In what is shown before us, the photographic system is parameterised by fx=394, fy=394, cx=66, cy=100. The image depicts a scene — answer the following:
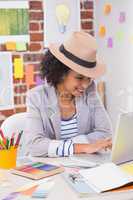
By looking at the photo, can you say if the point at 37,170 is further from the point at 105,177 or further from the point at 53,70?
the point at 53,70

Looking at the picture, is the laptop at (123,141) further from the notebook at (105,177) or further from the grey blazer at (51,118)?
the grey blazer at (51,118)

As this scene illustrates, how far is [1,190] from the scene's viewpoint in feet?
4.86

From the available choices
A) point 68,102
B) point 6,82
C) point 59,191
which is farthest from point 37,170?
point 6,82

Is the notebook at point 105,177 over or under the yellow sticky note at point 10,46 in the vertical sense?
under

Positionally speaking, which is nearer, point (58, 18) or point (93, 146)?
point (93, 146)

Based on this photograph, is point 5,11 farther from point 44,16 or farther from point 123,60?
point 123,60

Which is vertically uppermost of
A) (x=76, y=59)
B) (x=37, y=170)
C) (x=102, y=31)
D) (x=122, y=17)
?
(x=122, y=17)

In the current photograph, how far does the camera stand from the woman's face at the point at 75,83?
6.94 ft

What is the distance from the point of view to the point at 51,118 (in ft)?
6.83

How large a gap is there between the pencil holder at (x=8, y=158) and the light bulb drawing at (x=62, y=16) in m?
1.83

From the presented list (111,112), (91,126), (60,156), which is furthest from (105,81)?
(60,156)

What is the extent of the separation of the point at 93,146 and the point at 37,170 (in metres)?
0.34

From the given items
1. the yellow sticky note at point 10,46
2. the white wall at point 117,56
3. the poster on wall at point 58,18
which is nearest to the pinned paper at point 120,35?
the white wall at point 117,56

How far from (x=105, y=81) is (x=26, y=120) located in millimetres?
1463
